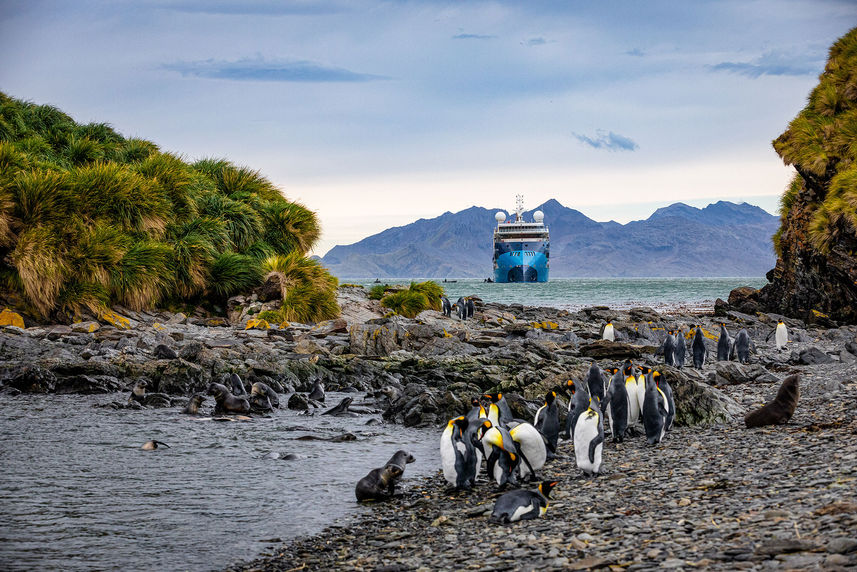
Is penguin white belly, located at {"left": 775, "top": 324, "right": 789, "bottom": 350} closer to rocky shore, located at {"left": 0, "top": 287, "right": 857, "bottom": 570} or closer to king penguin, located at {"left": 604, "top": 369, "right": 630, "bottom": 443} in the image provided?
rocky shore, located at {"left": 0, "top": 287, "right": 857, "bottom": 570}

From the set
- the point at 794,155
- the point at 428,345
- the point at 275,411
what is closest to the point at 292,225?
the point at 428,345

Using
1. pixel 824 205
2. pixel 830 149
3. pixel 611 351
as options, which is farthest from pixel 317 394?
pixel 830 149

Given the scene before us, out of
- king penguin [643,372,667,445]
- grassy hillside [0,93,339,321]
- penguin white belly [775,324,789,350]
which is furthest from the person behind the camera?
penguin white belly [775,324,789,350]

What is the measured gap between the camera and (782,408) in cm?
623

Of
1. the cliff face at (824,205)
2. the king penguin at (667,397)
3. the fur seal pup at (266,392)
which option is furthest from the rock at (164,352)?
the cliff face at (824,205)

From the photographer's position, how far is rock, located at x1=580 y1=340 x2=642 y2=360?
12.6 m

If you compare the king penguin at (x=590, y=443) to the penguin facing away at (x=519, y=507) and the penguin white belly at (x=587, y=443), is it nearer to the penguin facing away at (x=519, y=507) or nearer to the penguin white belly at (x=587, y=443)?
the penguin white belly at (x=587, y=443)

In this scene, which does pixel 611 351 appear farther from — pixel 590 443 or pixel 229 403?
pixel 590 443

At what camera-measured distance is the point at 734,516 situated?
12.1 feet

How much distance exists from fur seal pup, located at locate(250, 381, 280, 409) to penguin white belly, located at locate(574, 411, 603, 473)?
16.2ft

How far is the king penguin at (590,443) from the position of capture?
539 centimetres

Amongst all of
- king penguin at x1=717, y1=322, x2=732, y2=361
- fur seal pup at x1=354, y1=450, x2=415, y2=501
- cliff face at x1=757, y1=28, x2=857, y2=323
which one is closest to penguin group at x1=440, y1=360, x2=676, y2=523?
fur seal pup at x1=354, y1=450, x2=415, y2=501

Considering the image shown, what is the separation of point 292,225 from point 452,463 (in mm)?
15807

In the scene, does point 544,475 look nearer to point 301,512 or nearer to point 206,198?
point 301,512
